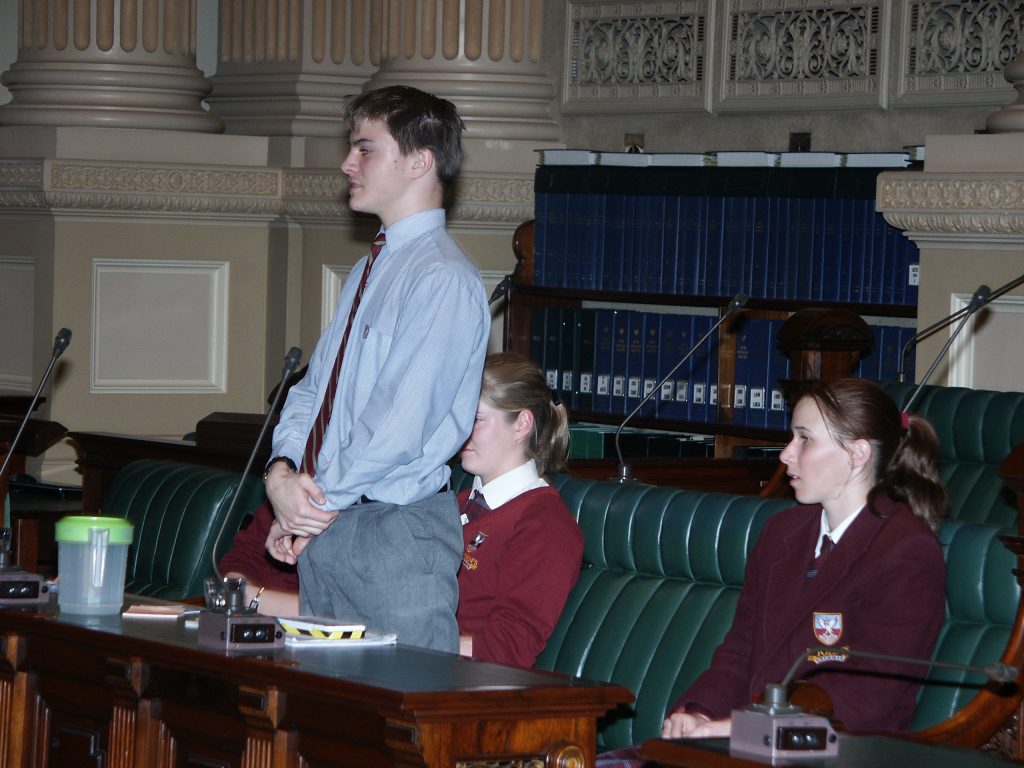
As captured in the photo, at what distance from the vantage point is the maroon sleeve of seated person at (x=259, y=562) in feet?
12.3

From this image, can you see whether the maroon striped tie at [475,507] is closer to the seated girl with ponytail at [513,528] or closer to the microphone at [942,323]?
the seated girl with ponytail at [513,528]

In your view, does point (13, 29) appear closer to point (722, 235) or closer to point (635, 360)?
point (635, 360)

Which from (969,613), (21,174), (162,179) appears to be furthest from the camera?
(162,179)

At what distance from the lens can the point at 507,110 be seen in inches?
254

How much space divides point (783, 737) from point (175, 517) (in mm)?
2489

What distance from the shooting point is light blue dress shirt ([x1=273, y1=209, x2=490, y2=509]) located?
291 centimetres

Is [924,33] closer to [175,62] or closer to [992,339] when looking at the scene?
[992,339]

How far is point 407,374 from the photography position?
2.93m

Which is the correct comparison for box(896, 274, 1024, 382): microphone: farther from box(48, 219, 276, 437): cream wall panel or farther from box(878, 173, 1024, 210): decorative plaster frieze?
box(48, 219, 276, 437): cream wall panel

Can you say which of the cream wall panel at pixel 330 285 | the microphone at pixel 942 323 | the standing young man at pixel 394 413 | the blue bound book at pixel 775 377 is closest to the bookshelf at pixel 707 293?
the blue bound book at pixel 775 377

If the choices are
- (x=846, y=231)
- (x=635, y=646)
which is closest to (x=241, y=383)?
(x=846, y=231)

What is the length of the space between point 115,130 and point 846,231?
8.89ft

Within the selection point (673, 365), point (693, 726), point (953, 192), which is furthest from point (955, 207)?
point (693, 726)

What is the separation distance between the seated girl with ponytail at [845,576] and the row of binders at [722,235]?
2.41m
